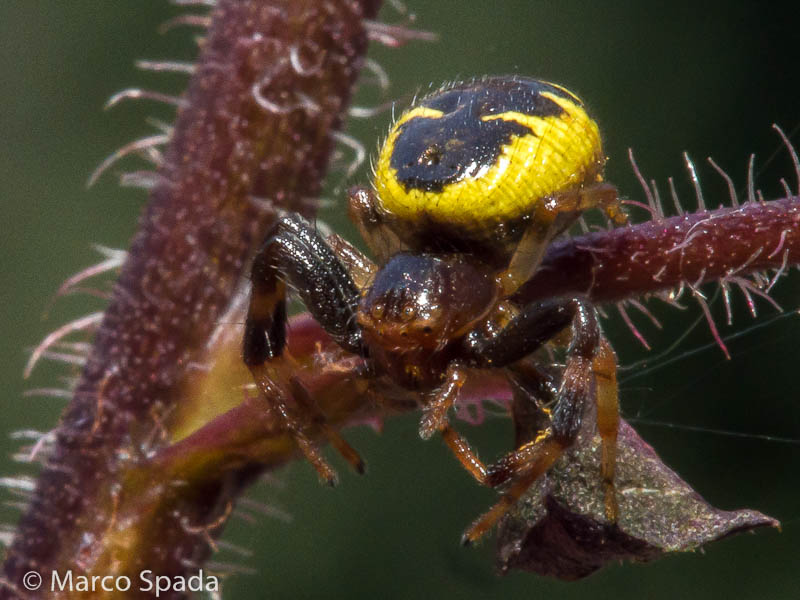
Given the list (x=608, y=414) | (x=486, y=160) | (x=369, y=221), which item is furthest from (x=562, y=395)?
(x=369, y=221)

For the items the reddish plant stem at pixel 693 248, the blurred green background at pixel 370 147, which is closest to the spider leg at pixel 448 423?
the reddish plant stem at pixel 693 248

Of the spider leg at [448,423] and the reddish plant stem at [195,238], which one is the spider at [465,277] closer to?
the spider leg at [448,423]

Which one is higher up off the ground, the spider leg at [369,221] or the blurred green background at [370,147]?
the spider leg at [369,221]

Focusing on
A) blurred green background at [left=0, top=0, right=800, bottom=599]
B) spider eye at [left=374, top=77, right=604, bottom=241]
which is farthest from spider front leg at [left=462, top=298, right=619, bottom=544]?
blurred green background at [left=0, top=0, right=800, bottom=599]

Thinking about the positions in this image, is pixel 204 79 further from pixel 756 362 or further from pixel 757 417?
pixel 756 362

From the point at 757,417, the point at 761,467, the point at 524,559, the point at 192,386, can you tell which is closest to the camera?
the point at 524,559

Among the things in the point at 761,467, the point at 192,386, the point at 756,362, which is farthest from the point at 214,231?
the point at 761,467

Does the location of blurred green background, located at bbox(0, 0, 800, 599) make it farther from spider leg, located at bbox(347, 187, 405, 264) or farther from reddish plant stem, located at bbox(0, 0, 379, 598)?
reddish plant stem, located at bbox(0, 0, 379, 598)

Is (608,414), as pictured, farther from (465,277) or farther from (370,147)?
(370,147)
